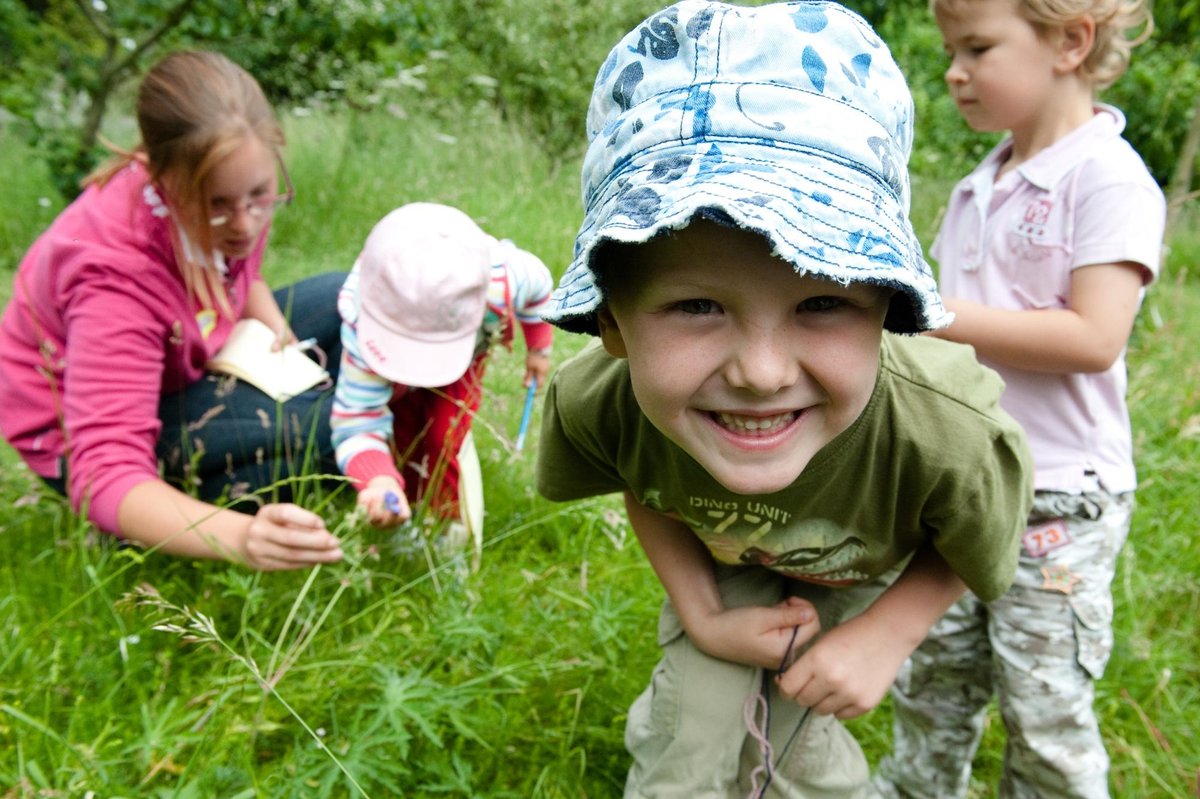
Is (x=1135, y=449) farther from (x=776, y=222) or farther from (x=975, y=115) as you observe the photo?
(x=776, y=222)

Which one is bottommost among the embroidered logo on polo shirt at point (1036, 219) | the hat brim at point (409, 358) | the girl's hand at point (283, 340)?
the girl's hand at point (283, 340)

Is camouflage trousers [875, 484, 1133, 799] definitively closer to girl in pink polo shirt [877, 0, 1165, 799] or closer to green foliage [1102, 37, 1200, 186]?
girl in pink polo shirt [877, 0, 1165, 799]

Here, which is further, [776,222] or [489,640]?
[489,640]

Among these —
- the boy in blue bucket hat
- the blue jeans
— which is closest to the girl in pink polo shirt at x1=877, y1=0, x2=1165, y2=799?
the boy in blue bucket hat

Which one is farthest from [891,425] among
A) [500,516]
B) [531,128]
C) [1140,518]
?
[531,128]

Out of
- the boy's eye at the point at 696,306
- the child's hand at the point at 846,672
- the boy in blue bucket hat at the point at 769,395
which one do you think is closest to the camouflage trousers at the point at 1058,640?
the boy in blue bucket hat at the point at 769,395

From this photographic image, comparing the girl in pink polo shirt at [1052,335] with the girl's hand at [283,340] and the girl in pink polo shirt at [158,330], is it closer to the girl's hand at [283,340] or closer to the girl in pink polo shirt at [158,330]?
the girl in pink polo shirt at [158,330]

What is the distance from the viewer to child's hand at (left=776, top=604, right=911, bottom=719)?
5.17 feet

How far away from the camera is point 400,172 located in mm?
5965

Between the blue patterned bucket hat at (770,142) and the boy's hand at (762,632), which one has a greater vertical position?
the blue patterned bucket hat at (770,142)

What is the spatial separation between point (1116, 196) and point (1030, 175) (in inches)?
7.1

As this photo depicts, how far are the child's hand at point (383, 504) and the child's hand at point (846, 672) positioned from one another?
38.2 inches

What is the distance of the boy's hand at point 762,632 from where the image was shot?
65.1 inches

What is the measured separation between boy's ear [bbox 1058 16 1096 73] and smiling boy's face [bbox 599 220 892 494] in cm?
112
